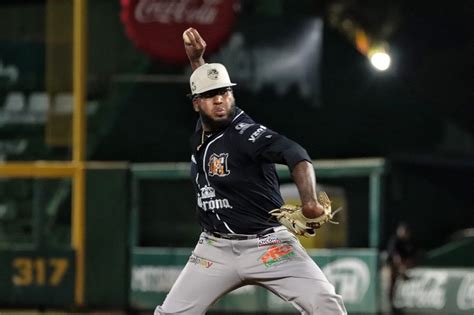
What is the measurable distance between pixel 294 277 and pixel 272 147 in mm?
807

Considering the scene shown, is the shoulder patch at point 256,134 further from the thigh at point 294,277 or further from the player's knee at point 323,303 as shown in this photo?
the player's knee at point 323,303

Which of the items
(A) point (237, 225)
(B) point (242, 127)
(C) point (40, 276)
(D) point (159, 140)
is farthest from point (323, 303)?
(D) point (159, 140)

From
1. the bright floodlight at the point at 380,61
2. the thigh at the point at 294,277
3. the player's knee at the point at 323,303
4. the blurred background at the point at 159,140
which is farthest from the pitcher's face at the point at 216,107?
the bright floodlight at the point at 380,61

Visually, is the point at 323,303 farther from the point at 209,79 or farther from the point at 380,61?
the point at 380,61

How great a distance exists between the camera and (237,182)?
7891 millimetres

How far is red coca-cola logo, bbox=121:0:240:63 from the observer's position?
1592 cm

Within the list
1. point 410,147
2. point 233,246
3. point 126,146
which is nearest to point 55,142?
point 126,146

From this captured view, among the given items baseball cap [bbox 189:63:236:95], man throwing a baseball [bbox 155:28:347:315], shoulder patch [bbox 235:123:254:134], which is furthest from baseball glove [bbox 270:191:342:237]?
baseball cap [bbox 189:63:236:95]

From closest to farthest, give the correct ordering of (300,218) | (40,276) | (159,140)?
(300,218)
(40,276)
(159,140)

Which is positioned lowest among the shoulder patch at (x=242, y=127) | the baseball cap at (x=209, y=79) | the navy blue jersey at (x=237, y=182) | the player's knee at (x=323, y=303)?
the player's knee at (x=323, y=303)

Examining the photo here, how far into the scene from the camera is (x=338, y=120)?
57.0 ft

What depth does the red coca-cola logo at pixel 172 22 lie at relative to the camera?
15.9m

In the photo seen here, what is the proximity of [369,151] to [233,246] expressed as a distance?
31.6 ft

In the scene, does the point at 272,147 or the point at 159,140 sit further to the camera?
the point at 159,140
